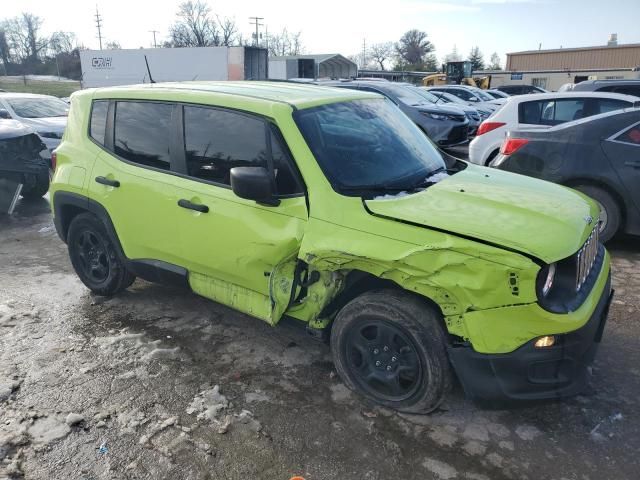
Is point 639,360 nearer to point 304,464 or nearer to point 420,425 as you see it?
point 420,425

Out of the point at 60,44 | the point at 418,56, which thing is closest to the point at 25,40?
the point at 60,44

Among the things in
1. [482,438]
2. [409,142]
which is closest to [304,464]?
[482,438]

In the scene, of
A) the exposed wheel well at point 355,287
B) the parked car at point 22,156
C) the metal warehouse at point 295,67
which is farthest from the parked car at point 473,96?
the exposed wheel well at point 355,287

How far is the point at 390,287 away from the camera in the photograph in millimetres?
3031

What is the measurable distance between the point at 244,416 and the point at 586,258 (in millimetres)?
2189

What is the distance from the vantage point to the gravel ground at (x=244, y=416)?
8.66ft

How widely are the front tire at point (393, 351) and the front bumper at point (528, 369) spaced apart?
0.48ft

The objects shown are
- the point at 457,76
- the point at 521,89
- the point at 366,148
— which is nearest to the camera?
the point at 366,148

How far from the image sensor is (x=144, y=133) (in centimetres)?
395

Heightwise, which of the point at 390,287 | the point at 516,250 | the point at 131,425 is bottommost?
the point at 131,425

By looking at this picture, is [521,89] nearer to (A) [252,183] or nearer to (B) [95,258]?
(B) [95,258]

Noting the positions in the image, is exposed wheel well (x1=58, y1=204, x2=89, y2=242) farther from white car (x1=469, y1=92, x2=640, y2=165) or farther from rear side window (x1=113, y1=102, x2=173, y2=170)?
white car (x1=469, y1=92, x2=640, y2=165)

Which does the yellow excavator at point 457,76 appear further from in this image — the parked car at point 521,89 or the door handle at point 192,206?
the door handle at point 192,206

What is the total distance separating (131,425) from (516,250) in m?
2.31
